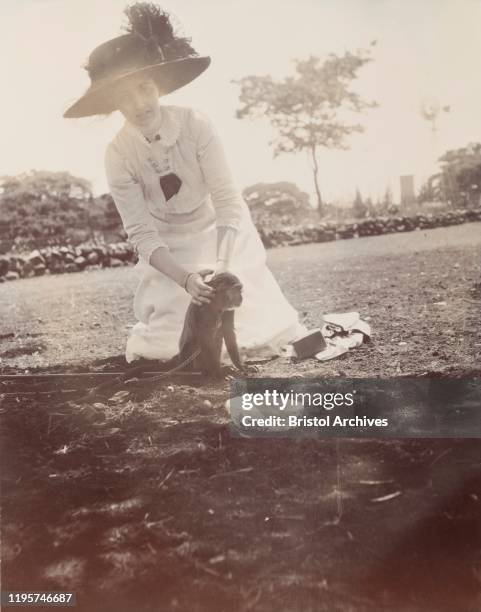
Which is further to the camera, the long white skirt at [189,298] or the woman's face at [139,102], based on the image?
the long white skirt at [189,298]

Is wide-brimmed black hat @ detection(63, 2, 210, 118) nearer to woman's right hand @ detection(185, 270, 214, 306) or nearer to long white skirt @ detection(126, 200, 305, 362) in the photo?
long white skirt @ detection(126, 200, 305, 362)

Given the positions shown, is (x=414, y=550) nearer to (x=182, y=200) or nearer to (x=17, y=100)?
(x=182, y=200)

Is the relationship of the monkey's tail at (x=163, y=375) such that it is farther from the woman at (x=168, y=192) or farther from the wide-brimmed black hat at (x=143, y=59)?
the wide-brimmed black hat at (x=143, y=59)

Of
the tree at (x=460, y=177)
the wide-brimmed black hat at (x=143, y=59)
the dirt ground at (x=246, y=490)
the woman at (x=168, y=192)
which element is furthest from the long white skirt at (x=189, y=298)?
the tree at (x=460, y=177)

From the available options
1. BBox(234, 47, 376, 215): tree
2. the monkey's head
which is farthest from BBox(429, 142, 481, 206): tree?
the monkey's head

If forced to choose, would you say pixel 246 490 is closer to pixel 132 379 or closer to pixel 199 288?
pixel 132 379

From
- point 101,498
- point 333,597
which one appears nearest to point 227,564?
point 333,597
